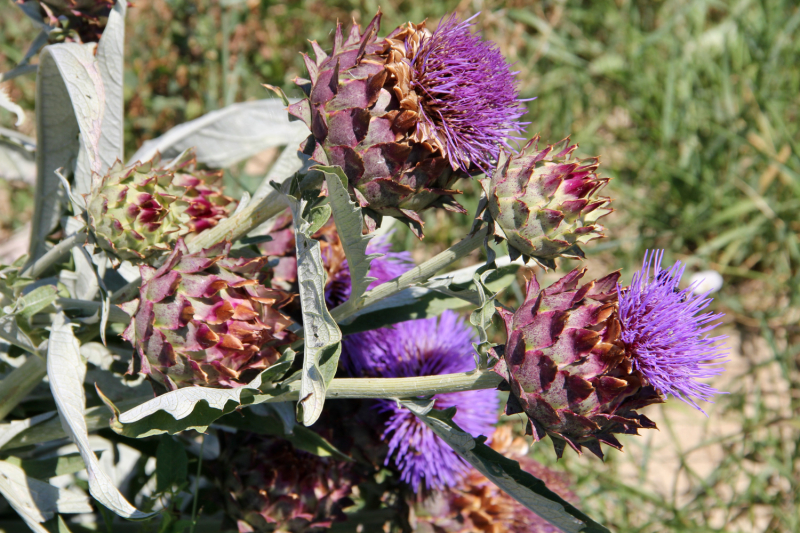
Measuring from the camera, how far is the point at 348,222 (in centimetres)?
89

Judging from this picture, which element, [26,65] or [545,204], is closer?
[545,204]

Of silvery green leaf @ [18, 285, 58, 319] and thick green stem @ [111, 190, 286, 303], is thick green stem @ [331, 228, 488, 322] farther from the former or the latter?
silvery green leaf @ [18, 285, 58, 319]

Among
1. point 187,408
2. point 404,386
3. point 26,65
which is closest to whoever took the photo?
point 187,408

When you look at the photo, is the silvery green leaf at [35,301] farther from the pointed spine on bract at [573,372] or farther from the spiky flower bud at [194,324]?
the pointed spine on bract at [573,372]

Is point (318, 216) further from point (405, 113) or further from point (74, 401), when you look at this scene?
point (74, 401)

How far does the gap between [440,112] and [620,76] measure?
200 cm

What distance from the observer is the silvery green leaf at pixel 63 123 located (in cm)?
108

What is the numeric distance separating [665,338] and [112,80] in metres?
1.00

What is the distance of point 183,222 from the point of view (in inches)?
42.2

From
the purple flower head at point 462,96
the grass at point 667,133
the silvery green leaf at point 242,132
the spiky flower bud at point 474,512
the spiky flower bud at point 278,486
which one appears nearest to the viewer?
the purple flower head at point 462,96

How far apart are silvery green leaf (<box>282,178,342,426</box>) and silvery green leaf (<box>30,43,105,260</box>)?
39 centimetres

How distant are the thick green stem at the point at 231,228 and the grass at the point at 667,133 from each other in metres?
1.11

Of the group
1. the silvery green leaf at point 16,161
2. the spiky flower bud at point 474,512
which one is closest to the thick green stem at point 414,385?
the spiky flower bud at point 474,512

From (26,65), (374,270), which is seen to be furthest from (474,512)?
(26,65)
